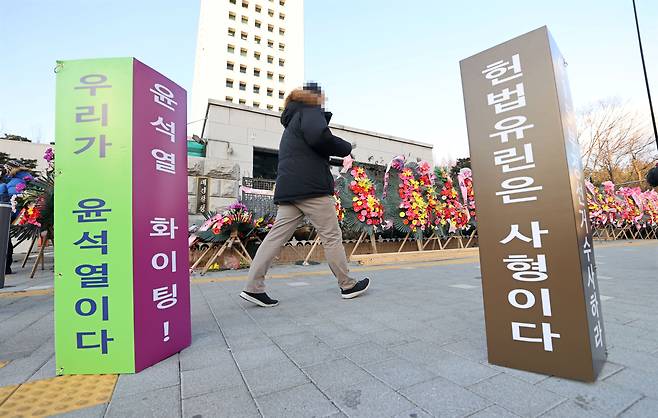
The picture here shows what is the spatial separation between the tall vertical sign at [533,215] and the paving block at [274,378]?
0.90m

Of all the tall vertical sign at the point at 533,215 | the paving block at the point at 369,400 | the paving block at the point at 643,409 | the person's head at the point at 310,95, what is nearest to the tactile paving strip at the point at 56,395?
the paving block at the point at 369,400

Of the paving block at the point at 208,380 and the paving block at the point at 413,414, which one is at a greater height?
the paving block at the point at 208,380

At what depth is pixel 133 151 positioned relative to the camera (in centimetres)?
141

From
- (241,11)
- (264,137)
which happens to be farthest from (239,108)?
(241,11)

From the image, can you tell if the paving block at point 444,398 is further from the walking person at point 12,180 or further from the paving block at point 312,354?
the walking person at point 12,180

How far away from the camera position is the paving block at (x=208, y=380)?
1.18 meters

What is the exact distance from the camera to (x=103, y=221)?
4.52ft

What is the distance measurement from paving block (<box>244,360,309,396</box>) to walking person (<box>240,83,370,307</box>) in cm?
120

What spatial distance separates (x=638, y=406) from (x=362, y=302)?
1.86 m

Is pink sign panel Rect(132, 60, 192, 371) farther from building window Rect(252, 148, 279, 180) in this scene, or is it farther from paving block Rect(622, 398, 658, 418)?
building window Rect(252, 148, 279, 180)

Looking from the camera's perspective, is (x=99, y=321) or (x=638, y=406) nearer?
(x=638, y=406)

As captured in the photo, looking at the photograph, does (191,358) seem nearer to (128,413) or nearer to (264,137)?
(128,413)

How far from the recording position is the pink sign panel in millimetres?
1431

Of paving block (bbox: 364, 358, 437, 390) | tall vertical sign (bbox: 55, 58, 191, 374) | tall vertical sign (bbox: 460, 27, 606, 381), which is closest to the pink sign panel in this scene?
tall vertical sign (bbox: 55, 58, 191, 374)
